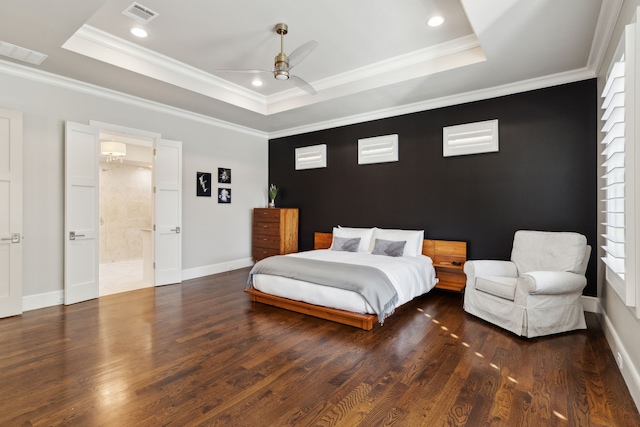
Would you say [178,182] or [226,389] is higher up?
[178,182]

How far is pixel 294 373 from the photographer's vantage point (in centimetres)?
251

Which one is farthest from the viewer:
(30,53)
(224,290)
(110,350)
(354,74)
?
(224,290)

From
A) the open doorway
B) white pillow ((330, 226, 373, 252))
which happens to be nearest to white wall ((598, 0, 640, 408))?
white pillow ((330, 226, 373, 252))

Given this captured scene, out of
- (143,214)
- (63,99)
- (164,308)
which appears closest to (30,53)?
(63,99)

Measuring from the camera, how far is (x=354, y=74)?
4.66 meters

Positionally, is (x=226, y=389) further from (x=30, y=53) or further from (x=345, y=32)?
(x=30, y=53)

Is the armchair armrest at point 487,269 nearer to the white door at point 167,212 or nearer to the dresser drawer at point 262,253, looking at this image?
the dresser drawer at point 262,253

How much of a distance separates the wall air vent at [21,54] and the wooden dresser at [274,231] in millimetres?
4008

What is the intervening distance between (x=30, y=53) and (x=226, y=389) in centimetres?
411

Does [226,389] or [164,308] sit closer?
[226,389]

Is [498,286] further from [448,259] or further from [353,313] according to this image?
[353,313]

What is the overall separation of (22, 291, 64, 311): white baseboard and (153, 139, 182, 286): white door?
50.1 inches

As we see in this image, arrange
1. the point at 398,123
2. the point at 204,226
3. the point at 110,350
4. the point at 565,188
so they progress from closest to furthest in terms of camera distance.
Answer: the point at 110,350 → the point at 565,188 → the point at 398,123 → the point at 204,226

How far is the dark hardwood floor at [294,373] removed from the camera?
200 centimetres
